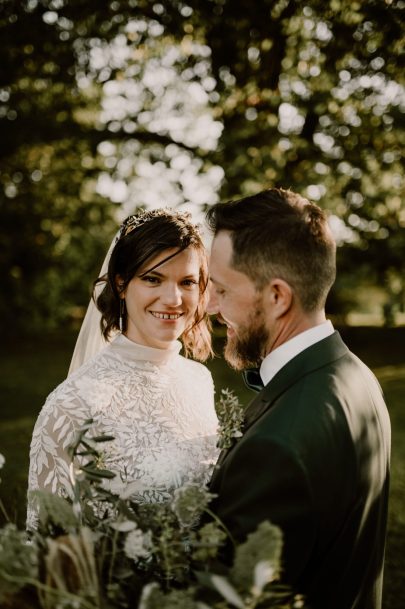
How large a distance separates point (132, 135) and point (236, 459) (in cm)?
999

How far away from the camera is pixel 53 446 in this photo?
2.83 meters

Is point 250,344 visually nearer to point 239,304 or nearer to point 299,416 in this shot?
point 239,304

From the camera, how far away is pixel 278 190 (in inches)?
93.4

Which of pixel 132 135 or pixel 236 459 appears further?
pixel 132 135

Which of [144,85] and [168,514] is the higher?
[144,85]

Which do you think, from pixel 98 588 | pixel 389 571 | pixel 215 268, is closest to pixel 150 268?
pixel 215 268

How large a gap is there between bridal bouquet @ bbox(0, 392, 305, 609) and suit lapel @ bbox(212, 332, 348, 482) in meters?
0.49

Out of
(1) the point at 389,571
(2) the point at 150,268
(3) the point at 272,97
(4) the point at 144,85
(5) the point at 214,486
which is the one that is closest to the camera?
(5) the point at 214,486

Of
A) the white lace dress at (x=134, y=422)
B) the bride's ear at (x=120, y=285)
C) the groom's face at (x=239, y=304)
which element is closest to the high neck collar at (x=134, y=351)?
the white lace dress at (x=134, y=422)

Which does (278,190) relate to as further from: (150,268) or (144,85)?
(144,85)

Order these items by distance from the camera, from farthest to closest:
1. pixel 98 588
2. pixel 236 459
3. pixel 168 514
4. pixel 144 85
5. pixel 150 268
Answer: pixel 144 85
pixel 150 268
pixel 236 459
pixel 168 514
pixel 98 588

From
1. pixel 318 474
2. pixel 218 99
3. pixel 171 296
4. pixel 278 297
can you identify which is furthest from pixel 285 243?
pixel 218 99

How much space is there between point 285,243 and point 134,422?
136 centimetres

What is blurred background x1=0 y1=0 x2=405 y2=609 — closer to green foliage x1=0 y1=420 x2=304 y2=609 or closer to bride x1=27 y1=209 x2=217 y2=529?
bride x1=27 y1=209 x2=217 y2=529
